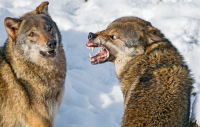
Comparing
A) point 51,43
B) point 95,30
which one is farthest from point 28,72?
point 95,30

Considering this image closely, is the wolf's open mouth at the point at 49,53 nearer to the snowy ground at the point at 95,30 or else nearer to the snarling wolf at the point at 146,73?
the snarling wolf at the point at 146,73

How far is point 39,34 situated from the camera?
3.74m

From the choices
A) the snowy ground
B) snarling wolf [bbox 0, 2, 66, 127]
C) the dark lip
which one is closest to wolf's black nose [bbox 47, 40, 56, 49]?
snarling wolf [bbox 0, 2, 66, 127]

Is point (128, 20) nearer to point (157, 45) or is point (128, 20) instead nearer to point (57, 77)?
point (157, 45)

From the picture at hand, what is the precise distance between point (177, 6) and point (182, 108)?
20.3 feet

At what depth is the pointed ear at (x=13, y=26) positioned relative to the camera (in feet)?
12.0

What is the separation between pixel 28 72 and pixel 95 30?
166 inches

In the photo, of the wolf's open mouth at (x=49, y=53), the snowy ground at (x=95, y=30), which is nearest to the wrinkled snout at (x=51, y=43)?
the wolf's open mouth at (x=49, y=53)

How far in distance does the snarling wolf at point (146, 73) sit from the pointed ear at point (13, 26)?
1.25 meters

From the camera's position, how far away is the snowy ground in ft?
17.2

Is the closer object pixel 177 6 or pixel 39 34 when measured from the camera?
pixel 39 34

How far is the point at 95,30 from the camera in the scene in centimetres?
768

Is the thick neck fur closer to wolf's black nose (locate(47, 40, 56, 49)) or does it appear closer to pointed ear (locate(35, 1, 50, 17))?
wolf's black nose (locate(47, 40, 56, 49))

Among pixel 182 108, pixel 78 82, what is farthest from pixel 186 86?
pixel 78 82
